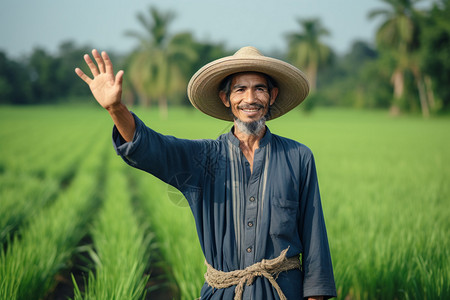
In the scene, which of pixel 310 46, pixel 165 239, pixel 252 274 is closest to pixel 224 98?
pixel 252 274

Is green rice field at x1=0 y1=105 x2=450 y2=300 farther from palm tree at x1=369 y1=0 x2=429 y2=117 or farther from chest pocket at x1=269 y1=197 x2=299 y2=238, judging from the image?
palm tree at x1=369 y1=0 x2=429 y2=117

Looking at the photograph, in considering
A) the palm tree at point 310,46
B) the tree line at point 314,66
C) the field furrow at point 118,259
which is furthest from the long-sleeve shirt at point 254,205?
the palm tree at point 310,46

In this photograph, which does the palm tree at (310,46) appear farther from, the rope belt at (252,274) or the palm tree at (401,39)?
the rope belt at (252,274)

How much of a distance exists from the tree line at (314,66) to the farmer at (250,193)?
17044 mm

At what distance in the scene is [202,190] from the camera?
159cm

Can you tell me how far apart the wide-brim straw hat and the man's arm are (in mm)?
422

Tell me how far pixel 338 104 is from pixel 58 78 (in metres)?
37.2

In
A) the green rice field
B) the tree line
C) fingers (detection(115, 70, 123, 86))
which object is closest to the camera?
fingers (detection(115, 70, 123, 86))

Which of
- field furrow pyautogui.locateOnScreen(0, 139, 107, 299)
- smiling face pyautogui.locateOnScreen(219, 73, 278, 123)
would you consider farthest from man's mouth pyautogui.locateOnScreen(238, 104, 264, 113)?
field furrow pyautogui.locateOnScreen(0, 139, 107, 299)

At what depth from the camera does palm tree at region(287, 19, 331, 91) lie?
42156 mm

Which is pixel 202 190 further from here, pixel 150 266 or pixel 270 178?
pixel 150 266

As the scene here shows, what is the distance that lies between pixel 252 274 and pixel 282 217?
255 millimetres

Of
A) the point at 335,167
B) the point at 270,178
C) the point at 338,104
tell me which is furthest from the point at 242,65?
the point at 338,104

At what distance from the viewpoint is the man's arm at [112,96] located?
1.31 metres
